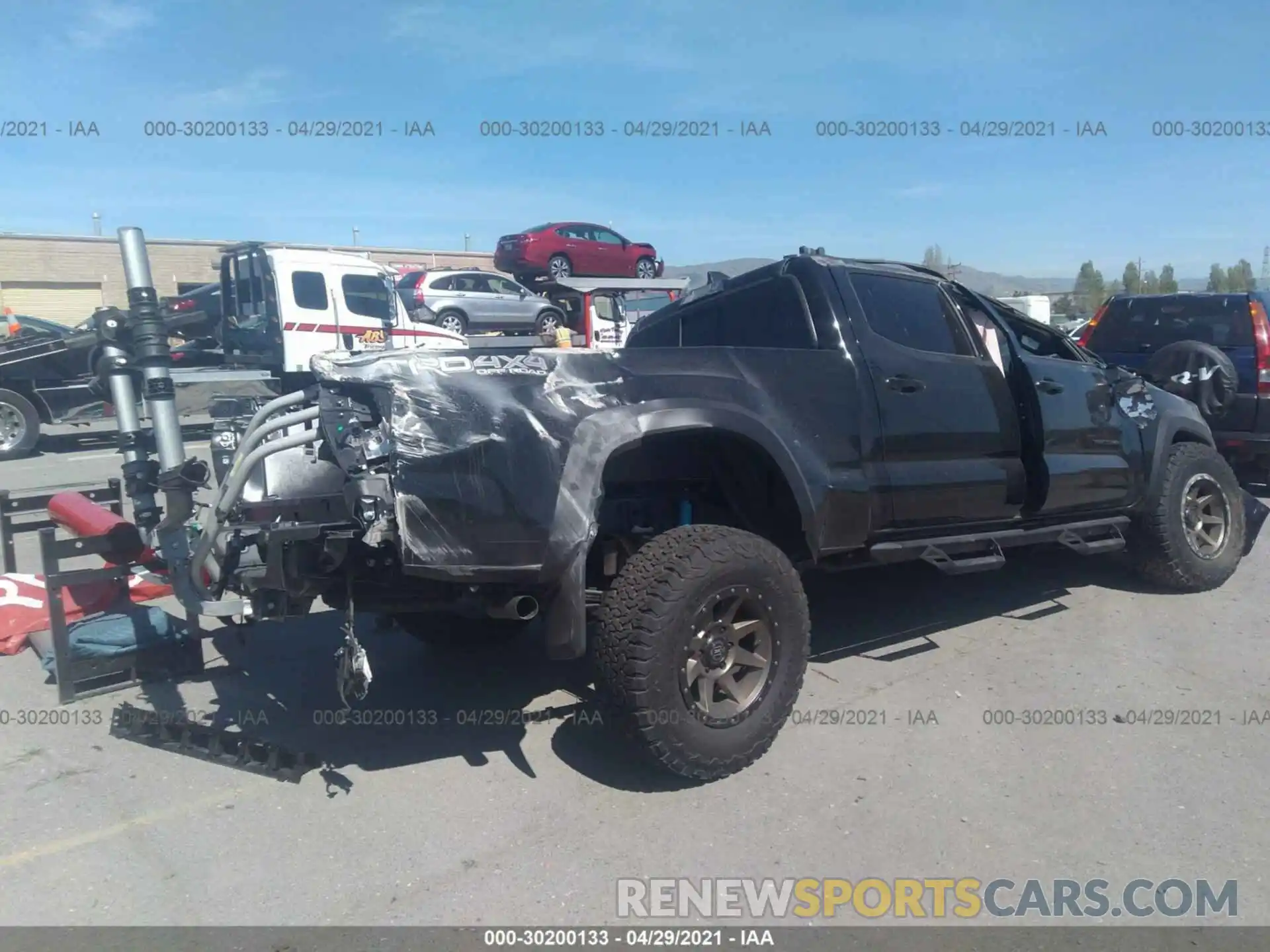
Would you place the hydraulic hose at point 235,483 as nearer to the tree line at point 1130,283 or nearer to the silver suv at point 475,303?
the silver suv at point 475,303

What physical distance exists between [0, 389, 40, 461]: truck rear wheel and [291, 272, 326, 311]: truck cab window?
3717 millimetres

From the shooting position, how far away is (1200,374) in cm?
726

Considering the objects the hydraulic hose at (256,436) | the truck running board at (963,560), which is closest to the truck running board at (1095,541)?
the truck running board at (963,560)

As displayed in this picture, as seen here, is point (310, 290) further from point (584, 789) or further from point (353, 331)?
point (584, 789)

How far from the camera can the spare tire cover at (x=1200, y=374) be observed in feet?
23.8

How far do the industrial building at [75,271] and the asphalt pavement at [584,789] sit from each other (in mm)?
28279

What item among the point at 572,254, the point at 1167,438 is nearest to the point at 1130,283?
the point at 572,254

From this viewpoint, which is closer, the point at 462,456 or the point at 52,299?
the point at 462,456

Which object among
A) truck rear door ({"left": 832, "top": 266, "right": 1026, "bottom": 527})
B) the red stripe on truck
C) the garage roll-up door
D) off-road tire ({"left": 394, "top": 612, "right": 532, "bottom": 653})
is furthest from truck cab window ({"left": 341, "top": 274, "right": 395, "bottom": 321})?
the garage roll-up door

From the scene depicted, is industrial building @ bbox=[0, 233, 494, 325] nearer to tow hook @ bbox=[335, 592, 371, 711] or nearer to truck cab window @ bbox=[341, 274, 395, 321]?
truck cab window @ bbox=[341, 274, 395, 321]

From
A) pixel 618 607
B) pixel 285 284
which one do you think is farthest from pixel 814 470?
pixel 285 284

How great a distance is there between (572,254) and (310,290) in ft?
31.8
